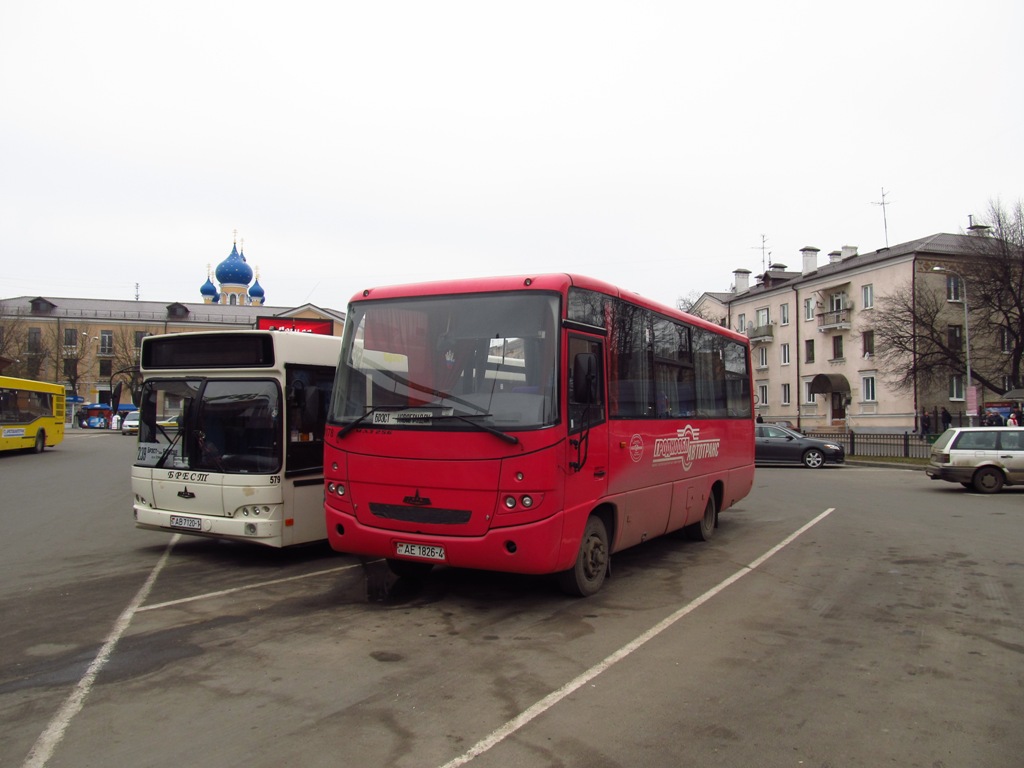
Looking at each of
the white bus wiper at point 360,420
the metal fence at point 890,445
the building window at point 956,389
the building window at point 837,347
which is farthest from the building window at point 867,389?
the white bus wiper at point 360,420

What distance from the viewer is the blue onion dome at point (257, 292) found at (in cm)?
10075

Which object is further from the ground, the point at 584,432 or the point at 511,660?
the point at 584,432

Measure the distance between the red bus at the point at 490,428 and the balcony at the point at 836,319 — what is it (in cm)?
5197

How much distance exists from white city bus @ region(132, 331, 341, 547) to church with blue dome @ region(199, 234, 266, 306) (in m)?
90.6

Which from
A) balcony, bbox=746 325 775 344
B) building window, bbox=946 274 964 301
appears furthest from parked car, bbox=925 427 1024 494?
balcony, bbox=746 325 775 344

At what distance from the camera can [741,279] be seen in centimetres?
7481

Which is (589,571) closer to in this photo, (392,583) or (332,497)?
(392,583)

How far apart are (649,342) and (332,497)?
3883 millimetres

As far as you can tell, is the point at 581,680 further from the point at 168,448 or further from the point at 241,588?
the point at 168,448

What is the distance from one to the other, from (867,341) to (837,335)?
3298mm

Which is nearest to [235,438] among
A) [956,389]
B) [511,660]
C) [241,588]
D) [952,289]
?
[241,588]

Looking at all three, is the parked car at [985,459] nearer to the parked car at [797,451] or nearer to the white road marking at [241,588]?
the parked car at [797,451]

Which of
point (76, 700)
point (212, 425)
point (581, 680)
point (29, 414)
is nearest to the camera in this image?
point (76, 700)

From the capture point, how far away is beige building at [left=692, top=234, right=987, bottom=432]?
49.6 meters
